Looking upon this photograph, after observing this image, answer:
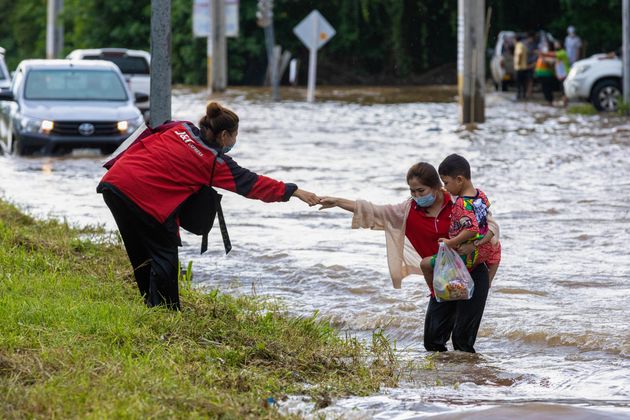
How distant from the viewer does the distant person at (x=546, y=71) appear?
35281mm

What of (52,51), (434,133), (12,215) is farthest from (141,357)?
(52,51)

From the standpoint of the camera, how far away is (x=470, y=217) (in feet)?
24.9

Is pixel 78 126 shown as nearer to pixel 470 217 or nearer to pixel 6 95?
pixel 6 95

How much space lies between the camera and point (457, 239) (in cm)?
758

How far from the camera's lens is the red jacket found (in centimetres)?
793

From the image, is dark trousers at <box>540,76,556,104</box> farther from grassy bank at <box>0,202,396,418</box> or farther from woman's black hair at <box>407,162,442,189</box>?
woman's black hair at <box>407,162,442,189</box>

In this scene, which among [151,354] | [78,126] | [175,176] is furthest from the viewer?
[78,126]

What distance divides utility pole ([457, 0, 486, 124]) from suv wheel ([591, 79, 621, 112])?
369 cm

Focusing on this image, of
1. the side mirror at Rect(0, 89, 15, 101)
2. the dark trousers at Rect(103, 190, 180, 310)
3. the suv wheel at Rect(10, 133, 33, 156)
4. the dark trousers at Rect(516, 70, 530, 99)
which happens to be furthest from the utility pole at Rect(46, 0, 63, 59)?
the dark trousers at Rect(103, 190, 180, 310)

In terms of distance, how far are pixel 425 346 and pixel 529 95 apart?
1220 inches

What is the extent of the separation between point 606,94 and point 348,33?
64.9 ft

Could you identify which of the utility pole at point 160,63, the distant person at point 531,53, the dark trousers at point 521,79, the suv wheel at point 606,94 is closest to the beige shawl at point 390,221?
the utility pole at point 160,63

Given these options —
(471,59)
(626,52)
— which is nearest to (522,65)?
(626,52)

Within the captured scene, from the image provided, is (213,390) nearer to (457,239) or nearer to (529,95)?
(457,239)
